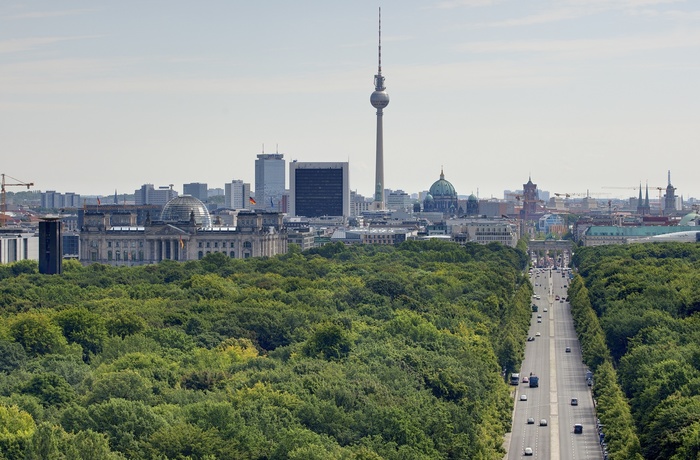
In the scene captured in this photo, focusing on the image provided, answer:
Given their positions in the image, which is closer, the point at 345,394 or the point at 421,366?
the point at 345,394

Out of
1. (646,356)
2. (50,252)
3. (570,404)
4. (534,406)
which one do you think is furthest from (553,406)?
(50,252)

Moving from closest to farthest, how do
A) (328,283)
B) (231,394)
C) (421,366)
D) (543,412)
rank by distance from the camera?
(231,394)
(421,366)
(543,412)
(328,283)

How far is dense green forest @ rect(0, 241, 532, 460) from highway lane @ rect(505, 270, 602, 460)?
190cm

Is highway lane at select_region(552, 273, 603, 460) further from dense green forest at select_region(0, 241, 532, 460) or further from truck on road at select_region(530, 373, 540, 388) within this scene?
dense green forest at select_region(0, 241, 532, 460)

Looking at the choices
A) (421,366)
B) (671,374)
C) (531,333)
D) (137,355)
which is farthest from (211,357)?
(531,333)

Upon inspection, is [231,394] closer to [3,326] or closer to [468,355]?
[468,355]

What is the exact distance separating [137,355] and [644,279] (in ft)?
260

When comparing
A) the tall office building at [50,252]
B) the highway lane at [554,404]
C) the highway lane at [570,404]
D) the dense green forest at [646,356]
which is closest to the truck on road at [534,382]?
the highway lane at [554,404]

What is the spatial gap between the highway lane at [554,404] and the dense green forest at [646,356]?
5.25 feet

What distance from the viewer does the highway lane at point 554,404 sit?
3511 inches

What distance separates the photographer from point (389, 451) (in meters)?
70.2

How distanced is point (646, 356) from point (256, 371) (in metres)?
27.4

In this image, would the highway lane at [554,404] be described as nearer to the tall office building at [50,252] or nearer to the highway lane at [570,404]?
the highway lane at [570,404]

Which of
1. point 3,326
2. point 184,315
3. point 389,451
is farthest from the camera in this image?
point 184,315
